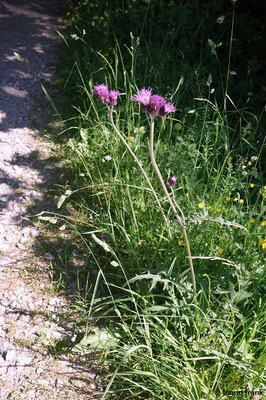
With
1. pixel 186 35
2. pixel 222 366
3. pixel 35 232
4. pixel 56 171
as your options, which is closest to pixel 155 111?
pixel 222 366

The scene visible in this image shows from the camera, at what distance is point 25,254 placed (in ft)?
9.21

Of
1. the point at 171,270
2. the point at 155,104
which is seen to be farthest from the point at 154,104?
the point at 171,270

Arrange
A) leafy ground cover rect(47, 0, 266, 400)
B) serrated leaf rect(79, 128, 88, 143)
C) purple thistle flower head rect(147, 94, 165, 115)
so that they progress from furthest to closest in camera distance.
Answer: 1. serrated leaf rect(79, 128, 88, 143)
2. leafy ground cover rect(47, 0, 266, 400)
3. purple thistle flower head rect(147, 94, 165, 115)

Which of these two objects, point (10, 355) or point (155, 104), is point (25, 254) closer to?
point (10, 355)

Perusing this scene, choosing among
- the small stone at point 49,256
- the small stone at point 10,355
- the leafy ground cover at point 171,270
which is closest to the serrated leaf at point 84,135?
the leafy ground cover at point 171,270

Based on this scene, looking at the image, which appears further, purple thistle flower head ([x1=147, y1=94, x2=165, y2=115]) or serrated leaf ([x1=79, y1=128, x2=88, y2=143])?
serrated leaf ([x1=79, y1=128, x2=88, y2=143])

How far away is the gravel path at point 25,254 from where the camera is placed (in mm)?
2156

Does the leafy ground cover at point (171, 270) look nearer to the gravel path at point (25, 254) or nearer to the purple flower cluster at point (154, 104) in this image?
the gravel path at point (25, 254)

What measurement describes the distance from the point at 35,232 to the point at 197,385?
150cm

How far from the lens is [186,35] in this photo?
4.61 m

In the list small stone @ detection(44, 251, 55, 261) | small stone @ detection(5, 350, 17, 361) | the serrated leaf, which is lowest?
small stone @ detection(5, 350, 17, 361)

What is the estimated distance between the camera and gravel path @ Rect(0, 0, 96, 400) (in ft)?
7.07

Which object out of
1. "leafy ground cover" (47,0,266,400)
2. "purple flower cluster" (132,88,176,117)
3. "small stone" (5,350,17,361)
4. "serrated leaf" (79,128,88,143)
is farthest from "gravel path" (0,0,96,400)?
"purple flower cluster" (132,88,176,117)

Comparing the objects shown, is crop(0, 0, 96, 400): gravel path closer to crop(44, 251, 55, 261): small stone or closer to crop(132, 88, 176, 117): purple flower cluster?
crop(44, 251, 55, 261): small stone
